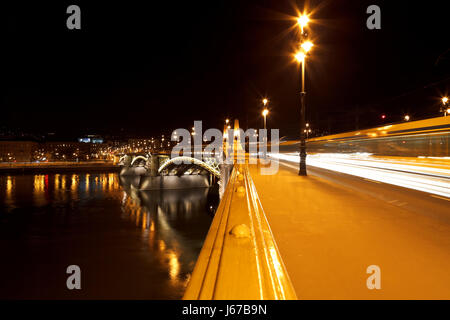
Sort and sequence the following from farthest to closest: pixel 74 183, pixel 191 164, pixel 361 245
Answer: pixel 74 183 → pixel 191 164 → pixel 361 245

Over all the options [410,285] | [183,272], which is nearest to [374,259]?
[410,285]

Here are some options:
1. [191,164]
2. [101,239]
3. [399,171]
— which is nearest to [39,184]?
[191,164]

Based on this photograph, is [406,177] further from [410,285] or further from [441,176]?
[410,285]

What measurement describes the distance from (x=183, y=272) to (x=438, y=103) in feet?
77.4

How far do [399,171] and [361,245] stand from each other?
9.43 m

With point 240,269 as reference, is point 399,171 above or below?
above

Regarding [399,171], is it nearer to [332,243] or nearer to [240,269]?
[332,243]

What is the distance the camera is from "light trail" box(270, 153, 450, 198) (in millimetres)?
9422

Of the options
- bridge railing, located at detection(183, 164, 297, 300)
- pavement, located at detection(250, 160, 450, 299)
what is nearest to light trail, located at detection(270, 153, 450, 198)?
pavement, located at detection(250, 160, 450, 299)

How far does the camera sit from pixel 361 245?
4258 mm

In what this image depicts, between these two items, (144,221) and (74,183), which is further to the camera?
(74,183)

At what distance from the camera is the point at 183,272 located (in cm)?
2573

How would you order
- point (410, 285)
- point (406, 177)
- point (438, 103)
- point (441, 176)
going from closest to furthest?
point (410, 285) → point (441, 176) → point (406, 177) → point (438, 103)

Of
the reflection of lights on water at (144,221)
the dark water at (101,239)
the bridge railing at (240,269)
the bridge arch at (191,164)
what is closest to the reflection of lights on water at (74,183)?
the dark water at (101,239)
